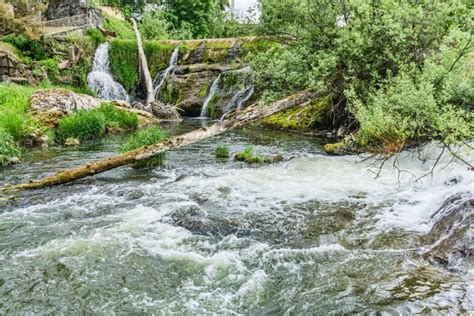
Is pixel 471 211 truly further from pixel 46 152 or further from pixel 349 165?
pixel 46 152

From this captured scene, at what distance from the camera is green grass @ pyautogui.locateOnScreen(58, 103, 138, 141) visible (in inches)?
589

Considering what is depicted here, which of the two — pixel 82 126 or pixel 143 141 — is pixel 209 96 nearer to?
pixel 82 126

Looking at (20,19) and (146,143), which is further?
(20,19)

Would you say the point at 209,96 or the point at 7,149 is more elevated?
the point at 209,96

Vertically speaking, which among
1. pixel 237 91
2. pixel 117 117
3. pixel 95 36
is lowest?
pixel 117 117

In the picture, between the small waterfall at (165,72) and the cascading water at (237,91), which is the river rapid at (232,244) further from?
the small waterfall at (165,72)

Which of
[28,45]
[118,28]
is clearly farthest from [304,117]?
[118,28]

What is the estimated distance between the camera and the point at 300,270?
5.17m

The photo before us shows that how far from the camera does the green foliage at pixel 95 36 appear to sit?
27.7 m

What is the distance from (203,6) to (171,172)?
34.5 meters

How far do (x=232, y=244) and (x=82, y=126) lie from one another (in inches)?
439

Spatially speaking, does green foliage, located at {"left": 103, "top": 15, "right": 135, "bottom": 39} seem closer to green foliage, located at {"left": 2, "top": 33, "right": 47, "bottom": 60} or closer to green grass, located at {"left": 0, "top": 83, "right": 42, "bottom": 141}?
green foliage, located at {"left": 2, "top": 33, "right": 47, "bottom": 60}

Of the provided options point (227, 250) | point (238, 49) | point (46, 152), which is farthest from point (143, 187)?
point (238, 49)

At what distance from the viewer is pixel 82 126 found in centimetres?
1519
